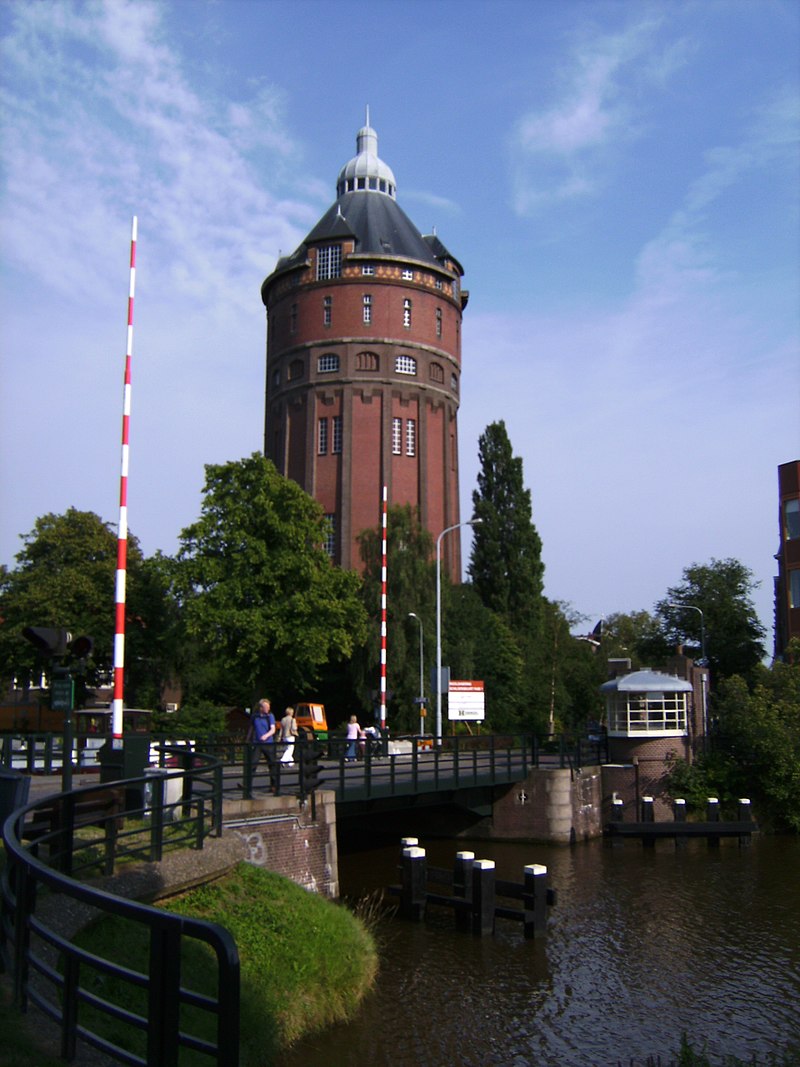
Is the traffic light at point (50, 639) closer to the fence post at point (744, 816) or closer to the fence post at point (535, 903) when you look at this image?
the fence post at point (535, 903)

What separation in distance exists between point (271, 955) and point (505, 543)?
5364 centimetres

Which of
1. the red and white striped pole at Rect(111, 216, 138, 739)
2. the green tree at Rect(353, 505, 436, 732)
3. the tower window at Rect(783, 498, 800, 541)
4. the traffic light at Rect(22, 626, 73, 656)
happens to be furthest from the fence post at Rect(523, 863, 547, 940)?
the tower window at Rect(783, 498, 800, 541)

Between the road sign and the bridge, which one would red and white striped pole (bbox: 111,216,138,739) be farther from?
the road sign

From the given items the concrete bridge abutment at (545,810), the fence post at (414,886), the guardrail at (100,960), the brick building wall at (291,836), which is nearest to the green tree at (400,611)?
the concrete bridge abutment at (545,810)

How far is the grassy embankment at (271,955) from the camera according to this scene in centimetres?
1090

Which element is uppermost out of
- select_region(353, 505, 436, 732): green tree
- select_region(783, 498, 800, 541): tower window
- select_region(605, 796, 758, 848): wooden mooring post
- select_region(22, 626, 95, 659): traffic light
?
select_region(783, 498, 800, 541): tower window

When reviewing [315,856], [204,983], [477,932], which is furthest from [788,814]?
[204,983]

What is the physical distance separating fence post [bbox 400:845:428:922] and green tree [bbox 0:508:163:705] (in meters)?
27.4

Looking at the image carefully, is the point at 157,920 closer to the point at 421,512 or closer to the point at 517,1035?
the point at 517,1035

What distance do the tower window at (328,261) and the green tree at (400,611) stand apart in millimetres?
18844

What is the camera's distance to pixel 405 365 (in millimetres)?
64312

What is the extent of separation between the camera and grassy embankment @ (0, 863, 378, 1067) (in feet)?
35.8

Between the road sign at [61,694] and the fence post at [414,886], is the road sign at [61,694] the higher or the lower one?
the higher one

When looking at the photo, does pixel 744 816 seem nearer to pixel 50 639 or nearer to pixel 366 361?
pixel 50 639
